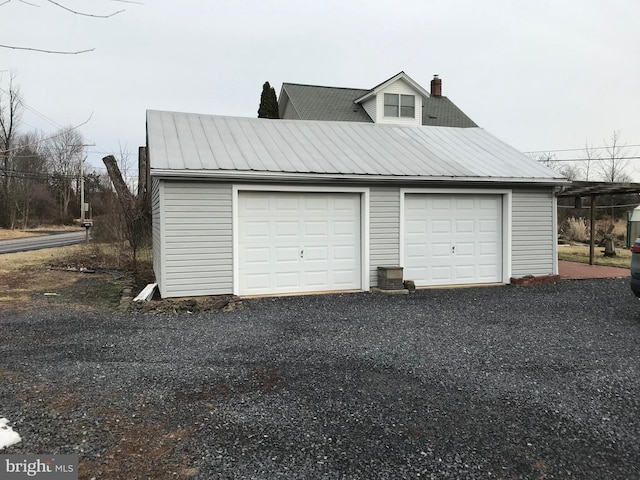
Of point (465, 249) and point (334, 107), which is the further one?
point (334, 107)

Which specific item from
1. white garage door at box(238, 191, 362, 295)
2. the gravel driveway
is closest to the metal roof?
white garage door at box(238, 191, 362, 295)

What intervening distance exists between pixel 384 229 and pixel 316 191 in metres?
1.66

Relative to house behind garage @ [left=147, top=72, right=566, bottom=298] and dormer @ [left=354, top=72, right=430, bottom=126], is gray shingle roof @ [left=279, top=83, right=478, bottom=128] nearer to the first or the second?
dormer @ [left=354, top=72, right=430, bottom=126]

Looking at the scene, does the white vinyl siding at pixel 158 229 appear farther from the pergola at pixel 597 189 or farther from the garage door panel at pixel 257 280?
the pergola at pixel 597 189

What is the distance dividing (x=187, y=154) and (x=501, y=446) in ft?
24.9

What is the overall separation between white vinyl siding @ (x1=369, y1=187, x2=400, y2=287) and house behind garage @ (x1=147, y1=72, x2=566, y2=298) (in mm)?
23

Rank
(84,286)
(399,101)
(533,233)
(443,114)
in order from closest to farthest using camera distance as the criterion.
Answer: (84,286), (533,233), (399,101), (443,114)

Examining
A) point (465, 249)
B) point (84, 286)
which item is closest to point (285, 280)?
point (465, 249)

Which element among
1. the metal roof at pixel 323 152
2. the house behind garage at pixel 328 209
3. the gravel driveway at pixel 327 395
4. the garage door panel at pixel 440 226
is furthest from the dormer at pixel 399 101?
the gravel driveway at pixel 327 395

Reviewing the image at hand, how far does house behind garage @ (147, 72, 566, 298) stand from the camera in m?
8.51

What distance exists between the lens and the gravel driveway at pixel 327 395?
2.84 metres

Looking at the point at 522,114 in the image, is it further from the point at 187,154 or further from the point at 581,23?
the point at 187,154

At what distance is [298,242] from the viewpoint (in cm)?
930

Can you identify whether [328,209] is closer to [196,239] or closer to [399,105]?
[196,239]
